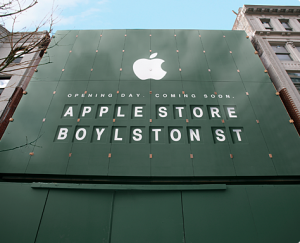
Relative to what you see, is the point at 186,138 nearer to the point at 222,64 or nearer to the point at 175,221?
the point at 175,221

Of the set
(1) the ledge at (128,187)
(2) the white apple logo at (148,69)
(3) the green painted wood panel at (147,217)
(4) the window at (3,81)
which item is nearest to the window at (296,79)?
(2) the white apple logo at (148,69)

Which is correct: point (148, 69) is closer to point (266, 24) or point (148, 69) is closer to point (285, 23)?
point (266, 24)

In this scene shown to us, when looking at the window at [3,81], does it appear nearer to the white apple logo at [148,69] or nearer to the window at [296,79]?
the white apple logo at [148,69]

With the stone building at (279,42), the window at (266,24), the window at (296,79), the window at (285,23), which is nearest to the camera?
the stone building at (279,42)

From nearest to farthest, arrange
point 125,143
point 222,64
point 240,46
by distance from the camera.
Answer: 1. point 125,143
2. point 222,64
3. point 240,46

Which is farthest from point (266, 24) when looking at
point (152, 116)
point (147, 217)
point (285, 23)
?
point (147, 217)

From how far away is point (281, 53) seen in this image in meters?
14.5

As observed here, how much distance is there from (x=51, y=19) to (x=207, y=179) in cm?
867

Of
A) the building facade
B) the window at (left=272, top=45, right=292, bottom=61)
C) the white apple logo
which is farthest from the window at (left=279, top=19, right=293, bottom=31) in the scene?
the white apple logo

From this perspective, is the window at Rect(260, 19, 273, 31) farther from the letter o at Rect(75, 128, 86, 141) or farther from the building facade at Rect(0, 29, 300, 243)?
the letter o at Rect(75, 128, 86, 141)

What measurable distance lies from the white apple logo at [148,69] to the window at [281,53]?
414 inches

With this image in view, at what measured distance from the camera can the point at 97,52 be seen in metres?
12.0

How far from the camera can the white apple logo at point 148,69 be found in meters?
10.8

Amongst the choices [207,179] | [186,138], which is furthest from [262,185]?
[186,138]
